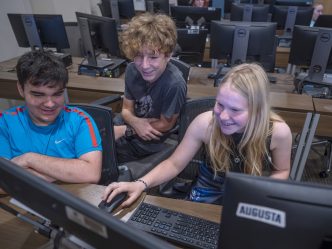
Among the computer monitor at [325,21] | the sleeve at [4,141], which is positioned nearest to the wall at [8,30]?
the sleeve at [4,141]

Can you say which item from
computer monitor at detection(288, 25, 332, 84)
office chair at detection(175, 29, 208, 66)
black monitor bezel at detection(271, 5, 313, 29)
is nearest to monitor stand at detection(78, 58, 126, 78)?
office chair at detection(175, 29, 208, 66)

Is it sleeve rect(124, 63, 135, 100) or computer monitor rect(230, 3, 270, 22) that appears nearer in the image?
sleeve rect(124, 63, 135, 100)

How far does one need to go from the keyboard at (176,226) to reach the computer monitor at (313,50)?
1774 mm

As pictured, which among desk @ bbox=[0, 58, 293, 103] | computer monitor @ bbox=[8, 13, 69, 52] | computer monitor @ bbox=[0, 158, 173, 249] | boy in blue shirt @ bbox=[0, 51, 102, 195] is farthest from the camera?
computer monitor @ bbox=[8, 13, 69, 52]

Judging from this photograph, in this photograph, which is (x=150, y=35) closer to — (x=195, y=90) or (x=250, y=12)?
(x=195, y=90)

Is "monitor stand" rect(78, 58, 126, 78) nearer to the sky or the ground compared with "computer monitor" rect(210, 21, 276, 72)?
nearer to the ground

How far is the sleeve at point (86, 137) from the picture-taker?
1.22 meters

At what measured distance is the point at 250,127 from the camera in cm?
106

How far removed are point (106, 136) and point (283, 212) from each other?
1.02 metres

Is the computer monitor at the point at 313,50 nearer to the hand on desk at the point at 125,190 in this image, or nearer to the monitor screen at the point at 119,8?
the hand on desk at the point at 125,190

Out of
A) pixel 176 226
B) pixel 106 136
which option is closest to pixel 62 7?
pixel 106 136

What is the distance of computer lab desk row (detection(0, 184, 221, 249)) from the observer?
34.3 inches

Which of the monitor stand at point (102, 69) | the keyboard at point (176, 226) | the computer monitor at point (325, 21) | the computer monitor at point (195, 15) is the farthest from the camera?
the computer monitor at point (195, 15)

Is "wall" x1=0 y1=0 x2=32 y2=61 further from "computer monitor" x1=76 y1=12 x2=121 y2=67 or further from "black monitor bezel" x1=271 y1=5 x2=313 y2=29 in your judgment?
"black monitor bezel" x1=271 y1=5 x2=313 y2=29
